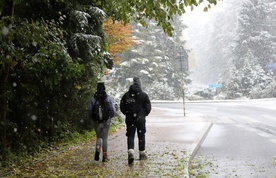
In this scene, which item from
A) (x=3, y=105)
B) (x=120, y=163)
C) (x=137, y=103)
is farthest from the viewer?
(x=3, y=105)

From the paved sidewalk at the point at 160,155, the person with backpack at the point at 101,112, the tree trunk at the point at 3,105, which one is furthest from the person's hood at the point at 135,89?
the tree trunk at the point at 3,105

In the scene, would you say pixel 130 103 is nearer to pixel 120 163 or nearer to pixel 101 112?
pixel 101 112

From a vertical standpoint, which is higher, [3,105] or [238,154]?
[3,105]

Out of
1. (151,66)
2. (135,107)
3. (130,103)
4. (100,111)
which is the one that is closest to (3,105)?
(100,111)

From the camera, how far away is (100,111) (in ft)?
26.8

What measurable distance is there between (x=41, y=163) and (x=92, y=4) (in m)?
6.28

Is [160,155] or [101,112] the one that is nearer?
[101,112]

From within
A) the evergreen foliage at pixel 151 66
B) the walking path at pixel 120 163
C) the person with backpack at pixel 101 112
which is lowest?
the walking path at pixel 120 163

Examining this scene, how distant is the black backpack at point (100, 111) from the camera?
8.16 metres

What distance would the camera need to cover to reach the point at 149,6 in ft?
23.2

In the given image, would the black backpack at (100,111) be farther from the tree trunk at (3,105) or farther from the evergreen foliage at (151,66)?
the evergreen foliage at (151,66)

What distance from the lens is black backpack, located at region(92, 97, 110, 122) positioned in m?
8.16

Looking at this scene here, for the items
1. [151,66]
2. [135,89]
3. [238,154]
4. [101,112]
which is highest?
[151,66]

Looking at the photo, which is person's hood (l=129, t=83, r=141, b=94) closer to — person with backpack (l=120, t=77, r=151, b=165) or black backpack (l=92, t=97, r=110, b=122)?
person with backpack (l=120, t=77, r=151, b=165)
